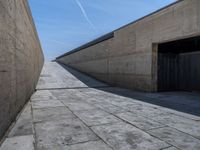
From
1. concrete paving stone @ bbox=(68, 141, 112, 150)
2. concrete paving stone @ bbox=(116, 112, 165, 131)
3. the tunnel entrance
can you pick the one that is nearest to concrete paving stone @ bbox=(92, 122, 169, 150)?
concrete paving stone @ bbox=(68, 141, 112, 150)

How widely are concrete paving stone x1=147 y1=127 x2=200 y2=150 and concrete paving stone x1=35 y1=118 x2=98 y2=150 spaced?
1329 mm

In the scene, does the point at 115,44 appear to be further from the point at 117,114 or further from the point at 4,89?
the point at 4,89

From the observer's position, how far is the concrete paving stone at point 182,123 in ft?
12.5

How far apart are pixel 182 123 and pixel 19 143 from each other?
3.71 metres

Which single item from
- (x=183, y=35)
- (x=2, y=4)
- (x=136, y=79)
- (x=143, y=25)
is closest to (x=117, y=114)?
(x=2, y=4)

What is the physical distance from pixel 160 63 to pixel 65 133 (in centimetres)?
848

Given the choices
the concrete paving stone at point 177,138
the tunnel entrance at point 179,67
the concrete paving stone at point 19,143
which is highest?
the tunnel entrance at point 179,67

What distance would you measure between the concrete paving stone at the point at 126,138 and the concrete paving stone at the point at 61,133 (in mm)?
268

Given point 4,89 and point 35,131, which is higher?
point 4,89

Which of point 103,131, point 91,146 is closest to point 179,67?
point 103,131

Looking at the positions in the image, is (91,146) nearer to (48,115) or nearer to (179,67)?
(48,115)

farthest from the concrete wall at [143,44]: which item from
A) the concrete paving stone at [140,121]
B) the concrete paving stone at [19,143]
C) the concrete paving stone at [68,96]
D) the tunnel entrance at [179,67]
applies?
the concrete paving stone at [19,143]

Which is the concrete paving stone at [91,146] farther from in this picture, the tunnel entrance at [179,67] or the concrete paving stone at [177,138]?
the tunnel entrance at [179,67]

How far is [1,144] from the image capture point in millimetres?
3057
